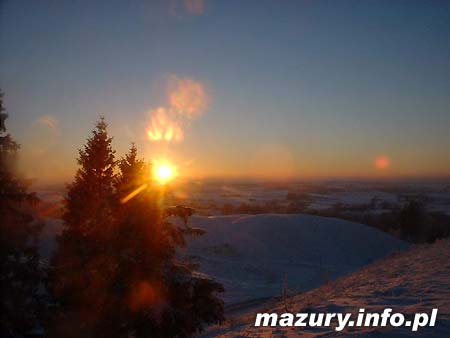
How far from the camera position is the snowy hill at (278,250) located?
32.1 meters

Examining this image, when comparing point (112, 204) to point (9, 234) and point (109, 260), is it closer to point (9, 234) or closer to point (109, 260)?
point (109, 260)

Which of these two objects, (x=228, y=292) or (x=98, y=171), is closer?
(x=98, y=171)

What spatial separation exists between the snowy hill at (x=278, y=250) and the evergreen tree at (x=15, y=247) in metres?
18.2

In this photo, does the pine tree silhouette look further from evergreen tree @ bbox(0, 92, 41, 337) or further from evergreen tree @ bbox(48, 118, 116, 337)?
evergreen tree @ bbox(0, 92, 41, 337)

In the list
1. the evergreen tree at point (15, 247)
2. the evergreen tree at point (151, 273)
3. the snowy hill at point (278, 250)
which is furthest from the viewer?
the snowy hill at point (278, 250)

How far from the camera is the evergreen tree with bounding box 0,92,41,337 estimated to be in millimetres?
7668

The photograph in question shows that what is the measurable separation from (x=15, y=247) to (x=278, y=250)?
3791cm

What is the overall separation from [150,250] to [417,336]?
5904 mm

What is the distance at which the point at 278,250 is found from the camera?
144 feet

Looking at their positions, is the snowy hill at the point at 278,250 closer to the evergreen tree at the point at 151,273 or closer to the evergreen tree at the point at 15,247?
the evergreen tree at the point at 151,273

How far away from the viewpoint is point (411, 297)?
9.06 m

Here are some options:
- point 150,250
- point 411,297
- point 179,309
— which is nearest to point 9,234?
point 150,250

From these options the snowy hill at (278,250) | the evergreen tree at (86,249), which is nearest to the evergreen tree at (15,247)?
the evergreen tree at (86,249)

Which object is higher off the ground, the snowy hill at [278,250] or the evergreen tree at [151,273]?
the evergreen tree at [151,273]
